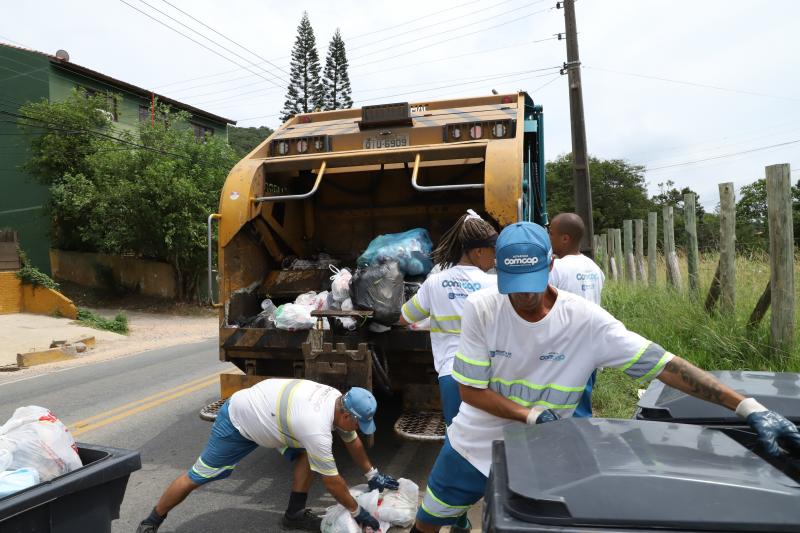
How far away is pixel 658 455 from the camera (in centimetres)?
142

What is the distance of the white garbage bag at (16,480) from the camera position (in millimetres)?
1919

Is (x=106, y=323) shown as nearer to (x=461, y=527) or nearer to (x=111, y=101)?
(x=111, y=101)

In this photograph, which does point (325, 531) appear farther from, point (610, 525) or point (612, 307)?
point (612, 307)

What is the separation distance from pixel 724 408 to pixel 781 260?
361 centimetres

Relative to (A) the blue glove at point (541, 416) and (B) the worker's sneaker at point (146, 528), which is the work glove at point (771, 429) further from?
(B) the worker's sneaker at point (146, 528)

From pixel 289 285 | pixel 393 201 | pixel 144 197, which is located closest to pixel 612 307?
pixel 393 201

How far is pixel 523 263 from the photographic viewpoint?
76.1 inches

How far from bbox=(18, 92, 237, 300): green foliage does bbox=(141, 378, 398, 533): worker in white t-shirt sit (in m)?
13.9

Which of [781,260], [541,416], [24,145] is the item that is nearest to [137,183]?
[24,145]

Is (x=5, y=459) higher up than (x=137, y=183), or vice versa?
(x=137, y=183)

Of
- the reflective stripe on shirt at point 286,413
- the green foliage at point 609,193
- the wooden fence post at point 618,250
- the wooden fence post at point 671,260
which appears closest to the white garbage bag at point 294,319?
the reflective stripe on shirt at point 286,413

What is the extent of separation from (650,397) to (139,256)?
64.5 feet

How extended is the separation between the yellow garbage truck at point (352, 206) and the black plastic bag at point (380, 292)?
0.12 metres

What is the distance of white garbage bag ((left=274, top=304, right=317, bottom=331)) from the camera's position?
4.43 meters
